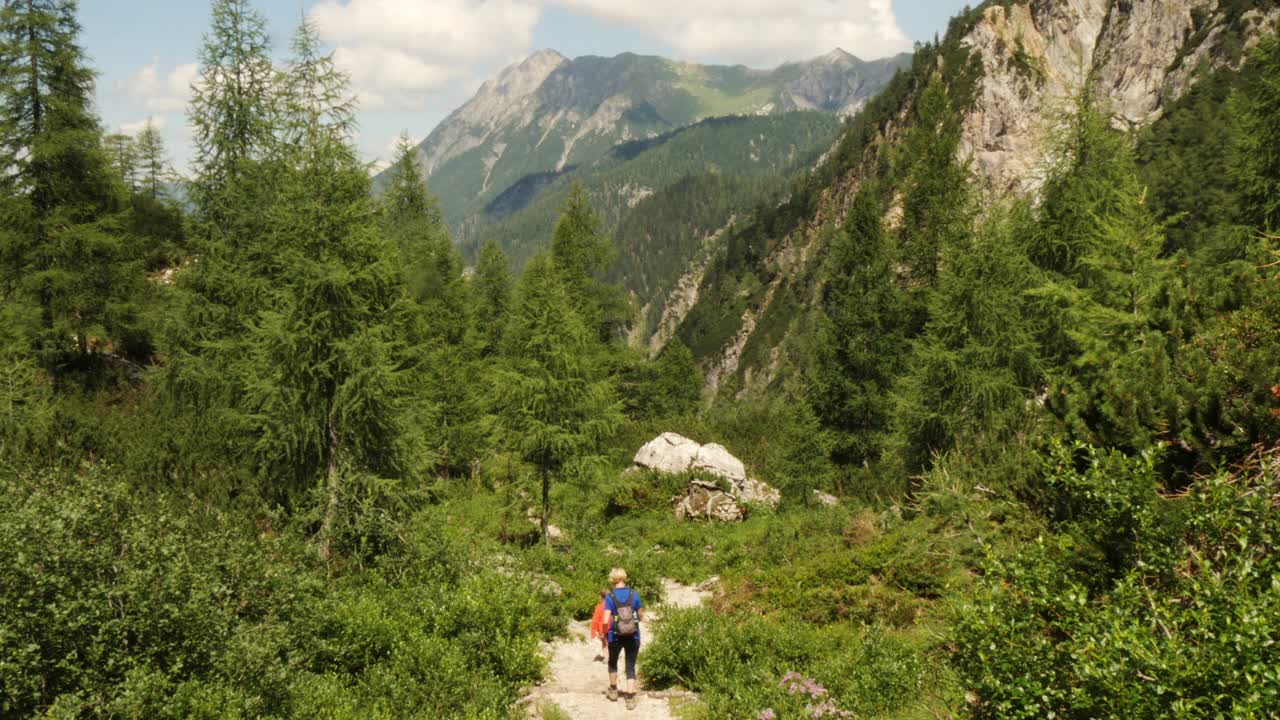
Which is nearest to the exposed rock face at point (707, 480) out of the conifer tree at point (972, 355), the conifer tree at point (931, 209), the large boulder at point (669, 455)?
the large boulder at point (669, 455)

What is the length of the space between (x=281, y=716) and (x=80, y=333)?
19840 mm

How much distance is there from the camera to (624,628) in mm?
9289

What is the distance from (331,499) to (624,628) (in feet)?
21.0

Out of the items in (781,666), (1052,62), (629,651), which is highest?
(1052,62)

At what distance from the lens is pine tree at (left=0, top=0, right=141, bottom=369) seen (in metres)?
19.7

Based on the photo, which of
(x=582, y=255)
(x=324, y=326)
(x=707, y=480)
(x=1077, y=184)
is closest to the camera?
(x=324, y=326)

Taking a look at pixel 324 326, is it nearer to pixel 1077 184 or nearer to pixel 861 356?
pixel 861 356

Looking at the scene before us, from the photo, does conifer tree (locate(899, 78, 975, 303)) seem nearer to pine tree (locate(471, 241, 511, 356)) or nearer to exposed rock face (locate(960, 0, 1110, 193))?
pine tree (locate(471, 241, 511, 356))

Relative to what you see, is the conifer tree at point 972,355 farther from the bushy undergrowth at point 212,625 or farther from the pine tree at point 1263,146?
the bushy undergrowth at point 212,625

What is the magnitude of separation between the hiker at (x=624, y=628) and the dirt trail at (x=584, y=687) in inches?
9.0

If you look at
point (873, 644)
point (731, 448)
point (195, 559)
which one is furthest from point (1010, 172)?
point (195, 559)

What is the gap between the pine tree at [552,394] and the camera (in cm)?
1758

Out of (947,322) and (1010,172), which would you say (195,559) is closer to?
(947,322)

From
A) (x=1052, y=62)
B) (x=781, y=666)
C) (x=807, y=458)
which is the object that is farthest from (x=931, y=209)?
(x=1052, y=62)
